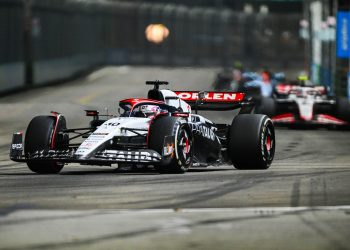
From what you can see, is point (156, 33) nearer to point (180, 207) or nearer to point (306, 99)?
point (306, 99)

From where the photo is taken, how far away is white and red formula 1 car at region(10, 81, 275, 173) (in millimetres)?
14852

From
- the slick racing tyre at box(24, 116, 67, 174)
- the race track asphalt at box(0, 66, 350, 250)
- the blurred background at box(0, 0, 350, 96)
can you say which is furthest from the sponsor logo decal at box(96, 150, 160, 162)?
the blurred background at box(0, 0, 350, 96)

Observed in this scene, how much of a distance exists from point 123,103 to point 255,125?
1.80 metres

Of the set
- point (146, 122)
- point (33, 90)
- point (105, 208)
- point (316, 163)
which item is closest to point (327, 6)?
point (33, 90)

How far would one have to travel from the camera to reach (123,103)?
1600 cm

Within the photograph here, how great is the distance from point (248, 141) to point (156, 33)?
8817cm

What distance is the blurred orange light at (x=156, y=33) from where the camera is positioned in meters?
102

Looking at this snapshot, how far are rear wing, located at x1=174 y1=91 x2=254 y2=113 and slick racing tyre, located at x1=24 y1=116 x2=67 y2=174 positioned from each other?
2488 mm

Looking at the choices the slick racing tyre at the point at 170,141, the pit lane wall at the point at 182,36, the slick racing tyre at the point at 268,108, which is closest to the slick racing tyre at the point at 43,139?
the slick racing tyre at the point at 170,141

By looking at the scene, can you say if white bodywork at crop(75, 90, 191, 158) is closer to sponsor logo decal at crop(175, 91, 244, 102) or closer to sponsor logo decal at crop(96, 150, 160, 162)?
sponsor logo decal at crop(96, 150, 160, 162)

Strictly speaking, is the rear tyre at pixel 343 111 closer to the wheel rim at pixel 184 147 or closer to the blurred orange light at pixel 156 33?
the wheel rim at pixel 184 147

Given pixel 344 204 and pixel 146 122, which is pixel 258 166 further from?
pixel 344 204

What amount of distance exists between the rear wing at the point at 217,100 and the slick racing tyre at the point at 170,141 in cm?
252

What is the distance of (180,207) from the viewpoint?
11.4 metres
